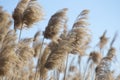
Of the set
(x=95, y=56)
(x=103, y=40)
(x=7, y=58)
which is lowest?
(x=7, y=58)

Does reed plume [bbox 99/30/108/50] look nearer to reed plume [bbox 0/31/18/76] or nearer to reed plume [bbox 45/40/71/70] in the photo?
reed plume [bbox 45/40/71/70]

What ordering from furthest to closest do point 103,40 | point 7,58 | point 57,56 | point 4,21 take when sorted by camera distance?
point 103,40 < point 4,21 < point 57,56 < point 7,58

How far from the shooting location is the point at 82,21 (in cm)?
1023

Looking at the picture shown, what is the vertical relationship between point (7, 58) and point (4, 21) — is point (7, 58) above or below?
below

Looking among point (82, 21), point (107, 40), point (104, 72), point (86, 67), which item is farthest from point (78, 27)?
point (107, 40)

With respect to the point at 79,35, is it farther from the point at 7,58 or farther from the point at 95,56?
the point at 95,56

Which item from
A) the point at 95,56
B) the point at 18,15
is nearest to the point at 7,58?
the point at 18,15

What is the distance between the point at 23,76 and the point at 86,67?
3.00 meters

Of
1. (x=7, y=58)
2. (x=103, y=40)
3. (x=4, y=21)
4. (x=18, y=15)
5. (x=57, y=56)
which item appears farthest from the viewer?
(x=103, y=40)

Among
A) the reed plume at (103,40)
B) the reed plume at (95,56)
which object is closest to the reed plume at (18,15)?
the reed plume at (103,40)

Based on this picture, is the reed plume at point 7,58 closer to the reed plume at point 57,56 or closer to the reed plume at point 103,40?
the reed plume at point 57,56

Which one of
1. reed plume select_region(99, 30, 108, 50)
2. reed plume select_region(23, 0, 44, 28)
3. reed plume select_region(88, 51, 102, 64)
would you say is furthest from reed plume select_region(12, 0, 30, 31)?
reed plume select_region(88, 51, 102, 64)

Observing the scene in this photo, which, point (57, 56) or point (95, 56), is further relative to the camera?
point (95, 56)

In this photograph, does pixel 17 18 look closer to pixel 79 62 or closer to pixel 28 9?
pixel 28 9
